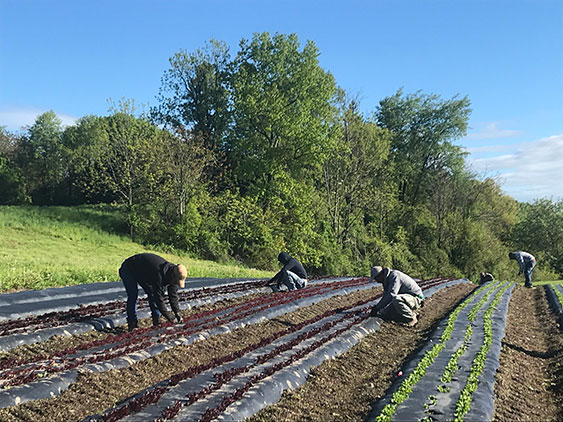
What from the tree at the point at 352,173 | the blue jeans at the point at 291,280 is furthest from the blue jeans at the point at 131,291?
the tree at the point at 352,173

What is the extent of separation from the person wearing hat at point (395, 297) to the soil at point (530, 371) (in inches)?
81.2

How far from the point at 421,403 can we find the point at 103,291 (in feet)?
33.4

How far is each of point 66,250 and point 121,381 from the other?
18.4m

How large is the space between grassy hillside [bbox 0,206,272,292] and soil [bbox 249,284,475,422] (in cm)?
936

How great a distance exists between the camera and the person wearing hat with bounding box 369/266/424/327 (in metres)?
10.5

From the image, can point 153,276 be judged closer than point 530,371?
No

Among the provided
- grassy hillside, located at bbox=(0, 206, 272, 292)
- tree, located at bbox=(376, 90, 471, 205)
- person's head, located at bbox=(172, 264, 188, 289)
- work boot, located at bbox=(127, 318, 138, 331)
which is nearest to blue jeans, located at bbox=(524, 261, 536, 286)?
grassy hillside, located at bbox=(0, 206, 272, 292)

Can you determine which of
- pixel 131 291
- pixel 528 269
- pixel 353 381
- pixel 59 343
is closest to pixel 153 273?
pixel 131 291

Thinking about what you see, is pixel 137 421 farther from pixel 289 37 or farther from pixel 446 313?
pixel 289 37

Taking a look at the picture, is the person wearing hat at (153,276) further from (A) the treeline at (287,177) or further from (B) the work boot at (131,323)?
(A) the treeline at (287,177)

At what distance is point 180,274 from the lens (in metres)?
8.20

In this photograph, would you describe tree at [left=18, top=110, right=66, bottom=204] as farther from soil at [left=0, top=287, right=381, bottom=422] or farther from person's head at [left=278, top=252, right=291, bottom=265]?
soil at [left=0, top=287, right=381, bottom=422]

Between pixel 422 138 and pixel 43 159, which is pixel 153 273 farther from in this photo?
pixel 43 159

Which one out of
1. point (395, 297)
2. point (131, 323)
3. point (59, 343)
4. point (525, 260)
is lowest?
point (59, 343)
